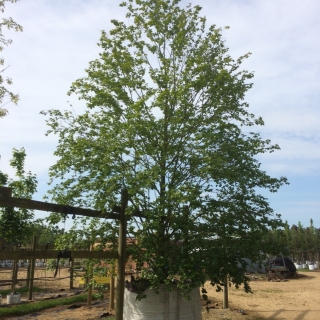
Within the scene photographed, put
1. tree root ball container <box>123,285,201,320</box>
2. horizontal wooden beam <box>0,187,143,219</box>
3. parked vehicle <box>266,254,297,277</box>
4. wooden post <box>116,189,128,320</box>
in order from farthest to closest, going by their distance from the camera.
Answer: parked vehicle <box>266,254,297,277</box> < tree root ball container <box>123,285,201,320</box> < wooden post <box>116,189,128,320</box> < horizontal wooden beam <box>0,187,143,219</box>

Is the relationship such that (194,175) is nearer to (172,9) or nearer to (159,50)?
(159,50)

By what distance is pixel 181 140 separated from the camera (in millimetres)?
6609

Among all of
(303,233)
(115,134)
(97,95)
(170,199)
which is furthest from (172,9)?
(303,233)

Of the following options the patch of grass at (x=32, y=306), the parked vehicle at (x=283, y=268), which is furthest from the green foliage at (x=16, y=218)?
the parked vehicle at (x=283, y=268)

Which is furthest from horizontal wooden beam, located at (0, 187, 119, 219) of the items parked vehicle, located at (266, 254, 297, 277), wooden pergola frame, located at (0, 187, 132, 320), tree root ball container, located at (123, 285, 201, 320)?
parked vehicle, located at (266, 254, 297, 277)

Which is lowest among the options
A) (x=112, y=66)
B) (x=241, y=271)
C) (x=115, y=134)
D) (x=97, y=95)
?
(x=241, y=271)

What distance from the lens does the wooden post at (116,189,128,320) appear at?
5797 millimetres

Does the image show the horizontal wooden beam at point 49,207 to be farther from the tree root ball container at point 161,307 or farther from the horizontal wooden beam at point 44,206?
the tree root ball container at point 161,307

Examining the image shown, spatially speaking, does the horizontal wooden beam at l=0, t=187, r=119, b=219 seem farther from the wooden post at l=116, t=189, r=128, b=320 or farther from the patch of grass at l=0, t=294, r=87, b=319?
the patch of grass at l=0, t=294, r=87, b=319

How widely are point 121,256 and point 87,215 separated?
877 mm

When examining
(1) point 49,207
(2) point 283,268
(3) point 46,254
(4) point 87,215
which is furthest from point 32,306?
(2) point 283,268

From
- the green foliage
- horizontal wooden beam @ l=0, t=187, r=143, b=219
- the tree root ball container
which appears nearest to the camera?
horizontal wooden beam @ l=0, t=187, r=143, b=219

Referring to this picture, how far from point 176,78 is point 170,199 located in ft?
8.39

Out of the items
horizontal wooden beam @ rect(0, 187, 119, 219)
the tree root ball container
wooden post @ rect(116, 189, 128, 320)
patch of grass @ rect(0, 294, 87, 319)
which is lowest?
patch of grass @ rect(0, 294, 87, 319)
